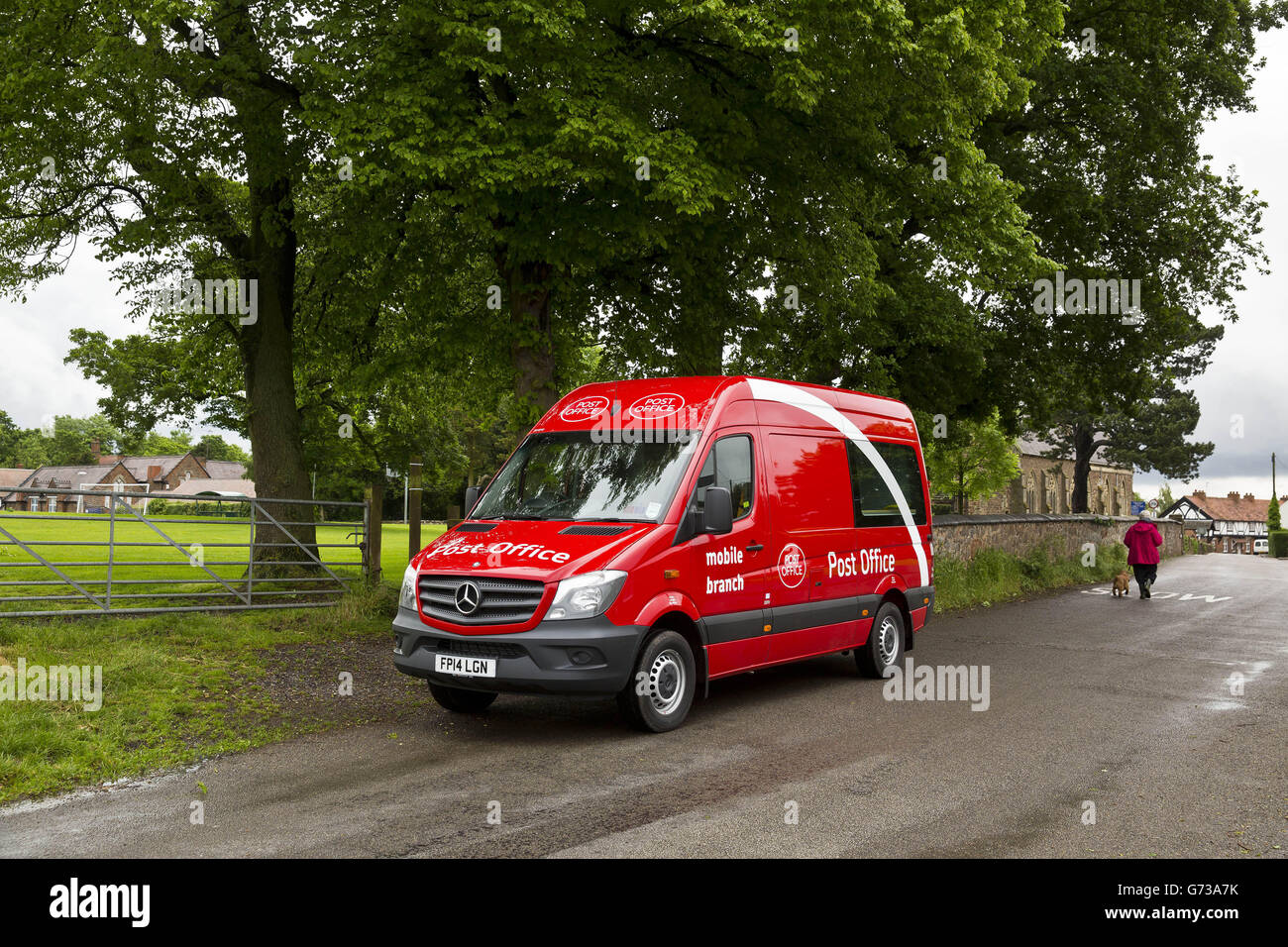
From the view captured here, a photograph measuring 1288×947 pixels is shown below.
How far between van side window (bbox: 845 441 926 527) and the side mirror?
291 cm

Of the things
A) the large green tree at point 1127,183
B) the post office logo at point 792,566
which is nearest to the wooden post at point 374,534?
the post office logo at point 792,566

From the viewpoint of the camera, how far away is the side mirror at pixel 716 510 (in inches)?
309

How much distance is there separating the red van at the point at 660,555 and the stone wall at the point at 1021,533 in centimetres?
937

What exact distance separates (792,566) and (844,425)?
2.03 m

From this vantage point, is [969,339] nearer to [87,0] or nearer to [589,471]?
[589,471]

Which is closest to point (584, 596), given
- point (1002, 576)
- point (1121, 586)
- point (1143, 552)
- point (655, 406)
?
point (655, 406)

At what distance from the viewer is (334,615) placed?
12.8m

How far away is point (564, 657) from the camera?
722 centimetres

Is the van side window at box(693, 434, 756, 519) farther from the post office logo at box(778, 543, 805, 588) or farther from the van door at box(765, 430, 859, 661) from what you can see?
the post office logo at box(778, 543, 805, 588)

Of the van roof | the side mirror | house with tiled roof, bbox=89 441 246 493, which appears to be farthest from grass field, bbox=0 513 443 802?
house with tiled roof, bbox=89 441 246 493

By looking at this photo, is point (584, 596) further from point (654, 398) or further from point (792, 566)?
point (792, 566)

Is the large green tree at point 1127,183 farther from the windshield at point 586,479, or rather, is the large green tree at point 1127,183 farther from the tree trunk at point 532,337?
the windshield at point 586,479

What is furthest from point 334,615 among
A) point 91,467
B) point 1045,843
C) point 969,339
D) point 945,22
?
point 91,467
